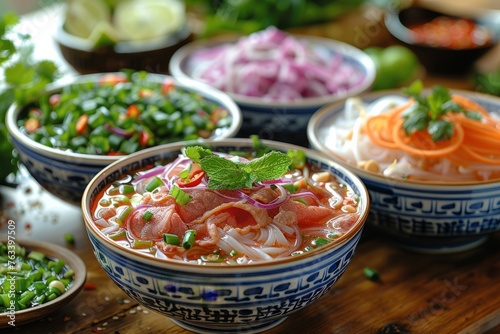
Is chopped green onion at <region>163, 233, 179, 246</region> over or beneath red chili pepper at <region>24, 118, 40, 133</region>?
over

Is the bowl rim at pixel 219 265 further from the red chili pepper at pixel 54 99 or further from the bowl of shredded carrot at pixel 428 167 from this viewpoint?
the red chili pepper at pixel 54 99

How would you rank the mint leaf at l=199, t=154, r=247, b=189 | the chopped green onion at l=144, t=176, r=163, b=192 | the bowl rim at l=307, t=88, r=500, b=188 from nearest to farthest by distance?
1. the mint leaf at l=199, t=154, r=247, b=189
2. the chopped green onion at l=144, t=176, r=163, b=192
3. the bowl rim at l=307, t=88, r=500, b=188

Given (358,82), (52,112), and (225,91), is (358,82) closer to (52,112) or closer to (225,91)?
(225,91)

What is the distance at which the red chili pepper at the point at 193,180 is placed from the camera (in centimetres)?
199

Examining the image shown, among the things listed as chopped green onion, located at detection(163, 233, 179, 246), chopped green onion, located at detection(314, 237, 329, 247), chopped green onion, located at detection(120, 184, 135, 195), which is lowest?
chopped green onion, located at detection(314, 237, 329, 247)

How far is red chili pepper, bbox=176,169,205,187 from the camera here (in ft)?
6.52

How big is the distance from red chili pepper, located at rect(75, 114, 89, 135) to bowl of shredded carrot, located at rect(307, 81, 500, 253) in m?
0.82

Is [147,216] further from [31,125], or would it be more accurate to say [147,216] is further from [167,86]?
[167,86]

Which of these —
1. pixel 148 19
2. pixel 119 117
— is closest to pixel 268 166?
pixel 119 117

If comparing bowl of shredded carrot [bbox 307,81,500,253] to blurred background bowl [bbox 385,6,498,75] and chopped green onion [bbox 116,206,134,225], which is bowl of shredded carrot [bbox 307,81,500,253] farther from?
blurred background bowl [bbox 385,6,498,75]

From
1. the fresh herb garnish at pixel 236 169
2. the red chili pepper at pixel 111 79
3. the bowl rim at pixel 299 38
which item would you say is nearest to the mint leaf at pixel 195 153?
the fresh herb garnish at pixel 236 169

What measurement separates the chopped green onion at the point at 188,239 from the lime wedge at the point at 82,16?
2358mm

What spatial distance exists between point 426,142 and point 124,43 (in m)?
1.93

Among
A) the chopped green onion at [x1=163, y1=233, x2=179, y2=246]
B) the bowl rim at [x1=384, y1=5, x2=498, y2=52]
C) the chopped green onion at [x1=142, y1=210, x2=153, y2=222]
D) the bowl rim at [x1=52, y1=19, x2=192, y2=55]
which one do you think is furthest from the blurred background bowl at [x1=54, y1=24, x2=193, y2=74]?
the chopped green onion at [x1=163, y1=233, x2=179, y2=246]
